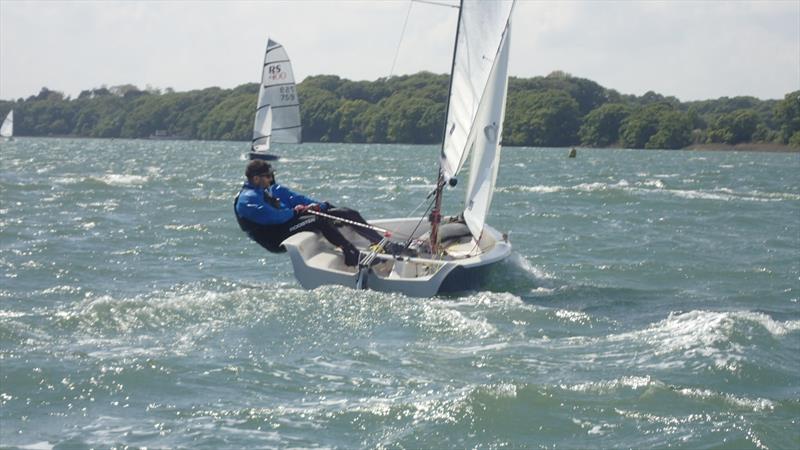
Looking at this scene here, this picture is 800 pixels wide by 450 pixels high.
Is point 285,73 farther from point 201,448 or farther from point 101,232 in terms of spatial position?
point 201,448

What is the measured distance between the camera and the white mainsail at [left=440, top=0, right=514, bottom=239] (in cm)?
1409

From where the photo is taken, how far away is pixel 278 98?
26062 millimetres

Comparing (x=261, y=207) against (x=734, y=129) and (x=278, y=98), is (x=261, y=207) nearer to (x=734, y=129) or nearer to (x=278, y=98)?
(x=278, y=98)

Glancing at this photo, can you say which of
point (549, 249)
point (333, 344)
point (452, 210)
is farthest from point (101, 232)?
point (333, 344)

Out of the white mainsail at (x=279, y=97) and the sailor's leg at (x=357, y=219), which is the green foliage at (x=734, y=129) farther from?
the sailor's leg at (x=357, y=219)

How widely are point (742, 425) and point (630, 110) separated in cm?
10494

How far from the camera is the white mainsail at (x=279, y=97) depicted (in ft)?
84.8

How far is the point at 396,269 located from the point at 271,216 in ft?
4.92

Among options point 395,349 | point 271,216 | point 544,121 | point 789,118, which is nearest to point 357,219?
point 271,216

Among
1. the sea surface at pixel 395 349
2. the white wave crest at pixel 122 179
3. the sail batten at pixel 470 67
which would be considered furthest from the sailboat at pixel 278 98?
the sail batten at pixel 470 67

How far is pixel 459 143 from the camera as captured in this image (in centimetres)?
1456

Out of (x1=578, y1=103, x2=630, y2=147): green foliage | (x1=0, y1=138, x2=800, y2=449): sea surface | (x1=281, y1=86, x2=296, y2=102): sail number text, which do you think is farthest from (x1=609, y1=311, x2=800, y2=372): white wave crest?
(x1=578, y1=103, x2=630, y2=147): green foliage

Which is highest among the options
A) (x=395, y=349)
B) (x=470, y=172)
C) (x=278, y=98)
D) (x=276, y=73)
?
(x=276, y=73)

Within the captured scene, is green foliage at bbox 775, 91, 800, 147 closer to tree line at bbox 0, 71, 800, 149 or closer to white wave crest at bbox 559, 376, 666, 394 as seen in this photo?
tree line at bbox 0, 71, 800, 149
